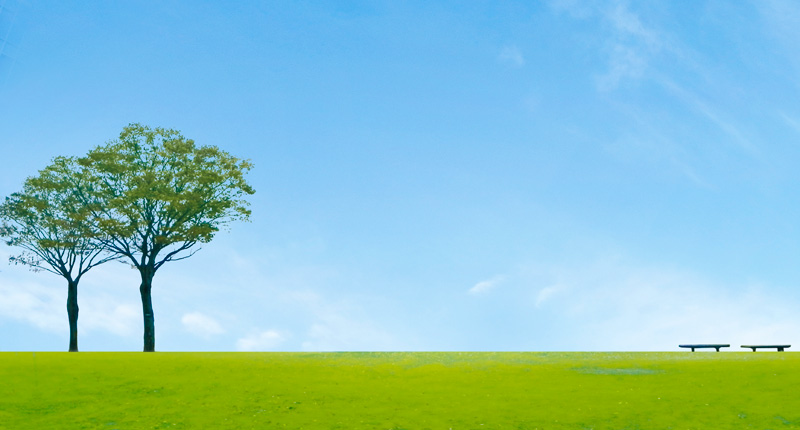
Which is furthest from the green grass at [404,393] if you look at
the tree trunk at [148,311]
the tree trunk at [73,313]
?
the tree trunk at [73,313]

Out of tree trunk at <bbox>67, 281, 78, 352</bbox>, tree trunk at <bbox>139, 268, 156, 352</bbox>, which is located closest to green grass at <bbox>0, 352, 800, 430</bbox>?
tree trunk at <bbox>139, 268, 156, 352</bbox>

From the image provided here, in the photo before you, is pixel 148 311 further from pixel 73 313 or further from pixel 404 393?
pixel 404 393

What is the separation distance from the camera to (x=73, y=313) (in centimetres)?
6550

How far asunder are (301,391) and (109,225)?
3717cm

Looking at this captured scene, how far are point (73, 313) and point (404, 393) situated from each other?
147 feet

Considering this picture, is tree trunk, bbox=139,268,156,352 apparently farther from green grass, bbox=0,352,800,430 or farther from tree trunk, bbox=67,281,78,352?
green grass, bbox=0,352,800,430

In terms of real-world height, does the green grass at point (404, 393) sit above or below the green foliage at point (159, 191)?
below

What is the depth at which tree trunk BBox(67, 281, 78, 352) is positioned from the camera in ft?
214

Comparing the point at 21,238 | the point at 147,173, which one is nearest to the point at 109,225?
the point at 147,173

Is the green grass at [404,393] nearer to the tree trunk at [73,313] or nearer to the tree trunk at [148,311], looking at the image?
the tree trunk at [148,311]

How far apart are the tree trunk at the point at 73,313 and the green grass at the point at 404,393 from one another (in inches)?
815

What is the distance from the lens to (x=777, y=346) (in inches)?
2317

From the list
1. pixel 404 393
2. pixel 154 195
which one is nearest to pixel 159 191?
pixel 154 195

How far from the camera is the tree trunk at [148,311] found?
6184 centimetres
